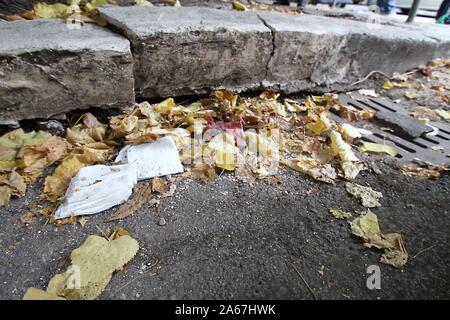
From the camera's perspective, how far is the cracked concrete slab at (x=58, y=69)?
154 cm

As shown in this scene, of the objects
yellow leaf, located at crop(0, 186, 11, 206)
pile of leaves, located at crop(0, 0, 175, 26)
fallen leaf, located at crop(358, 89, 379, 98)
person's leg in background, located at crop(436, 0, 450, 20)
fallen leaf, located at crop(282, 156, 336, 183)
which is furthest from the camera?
person's leg in background, located at crop(436, 0, 450, 20)

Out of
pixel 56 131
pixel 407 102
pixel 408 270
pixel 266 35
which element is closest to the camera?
pixel 408 270

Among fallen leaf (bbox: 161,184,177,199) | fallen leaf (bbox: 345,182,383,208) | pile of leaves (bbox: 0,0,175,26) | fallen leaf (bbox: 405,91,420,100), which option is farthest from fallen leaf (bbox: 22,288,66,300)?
fallen leaf (bbox: 405,91,420,100)

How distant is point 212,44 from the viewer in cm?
198

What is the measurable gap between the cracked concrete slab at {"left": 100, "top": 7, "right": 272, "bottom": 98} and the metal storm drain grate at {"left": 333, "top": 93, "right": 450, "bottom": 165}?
0.91m

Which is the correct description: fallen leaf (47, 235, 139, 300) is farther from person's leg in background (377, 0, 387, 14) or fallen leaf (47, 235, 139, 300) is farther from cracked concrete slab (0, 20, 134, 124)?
person's leg in background (377, 0, 387, 14)

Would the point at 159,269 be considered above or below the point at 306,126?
below

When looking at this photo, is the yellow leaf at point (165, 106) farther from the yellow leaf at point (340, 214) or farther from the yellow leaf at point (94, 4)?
the yellow leaf at point (340, 214)

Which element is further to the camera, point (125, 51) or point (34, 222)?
point (125, 51)

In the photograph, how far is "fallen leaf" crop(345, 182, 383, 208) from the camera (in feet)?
5.35

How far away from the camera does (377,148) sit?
6.85 feet
